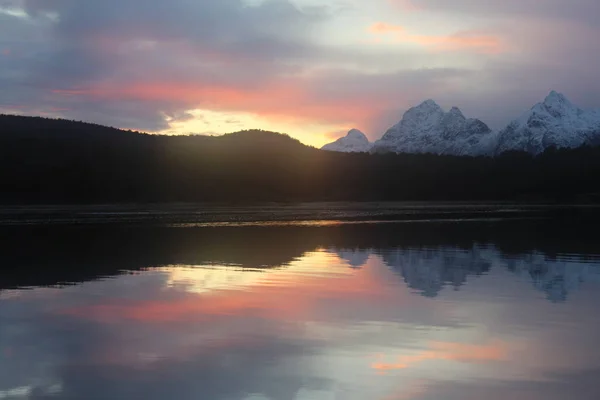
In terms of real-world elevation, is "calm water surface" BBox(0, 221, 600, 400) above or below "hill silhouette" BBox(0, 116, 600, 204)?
below

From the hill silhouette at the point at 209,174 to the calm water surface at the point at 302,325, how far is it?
386 ft

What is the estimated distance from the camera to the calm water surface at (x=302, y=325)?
1219cm

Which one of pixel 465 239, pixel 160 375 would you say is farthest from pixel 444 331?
pixel 465 239

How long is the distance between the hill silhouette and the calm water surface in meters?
118

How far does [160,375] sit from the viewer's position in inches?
499

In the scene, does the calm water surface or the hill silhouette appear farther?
the hill silhouette

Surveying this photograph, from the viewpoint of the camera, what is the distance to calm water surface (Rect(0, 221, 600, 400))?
12.2 metres

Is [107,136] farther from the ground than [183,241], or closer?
farther from the ground

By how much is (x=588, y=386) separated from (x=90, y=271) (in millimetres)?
19883

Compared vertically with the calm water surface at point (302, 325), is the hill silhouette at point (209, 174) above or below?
above

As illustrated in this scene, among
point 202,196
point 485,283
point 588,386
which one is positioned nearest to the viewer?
point 588,386

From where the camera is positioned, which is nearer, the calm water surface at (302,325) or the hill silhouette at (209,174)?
the calm water surface at (302,325)

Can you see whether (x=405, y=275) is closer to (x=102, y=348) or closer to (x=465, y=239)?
(x=102, y=348)

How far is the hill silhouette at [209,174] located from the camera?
14775cm
